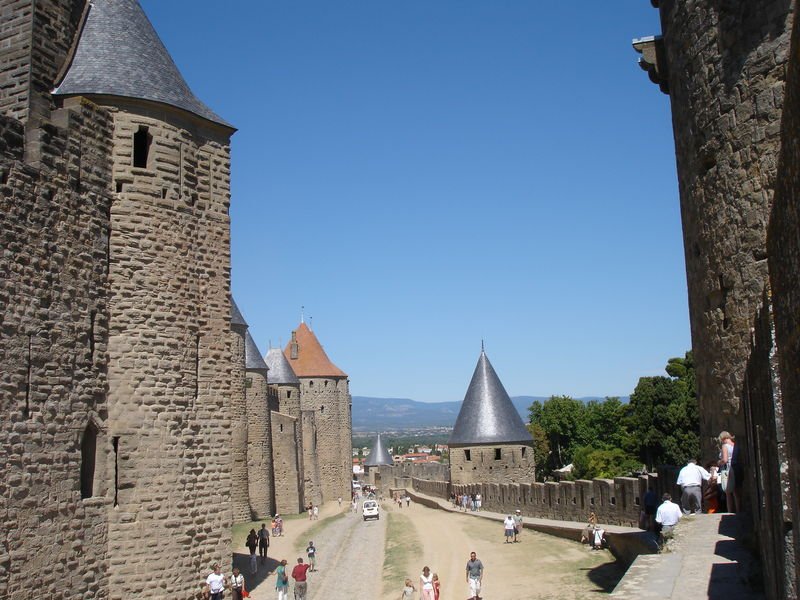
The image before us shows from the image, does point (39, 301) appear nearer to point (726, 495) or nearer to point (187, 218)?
point (187, 218)

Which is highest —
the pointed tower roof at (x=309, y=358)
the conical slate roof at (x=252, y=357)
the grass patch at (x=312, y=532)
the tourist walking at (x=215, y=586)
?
the pointed tower roof at (x=309, y=358)

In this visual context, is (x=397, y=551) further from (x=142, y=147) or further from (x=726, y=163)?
(x=726, y=163)

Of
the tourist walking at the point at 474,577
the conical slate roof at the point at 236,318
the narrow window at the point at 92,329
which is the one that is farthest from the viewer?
the conical slate roof at the point at 236,318

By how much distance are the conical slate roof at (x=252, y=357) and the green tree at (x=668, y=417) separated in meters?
17.8

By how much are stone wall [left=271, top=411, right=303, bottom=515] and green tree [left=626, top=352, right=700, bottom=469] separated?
53.3ft

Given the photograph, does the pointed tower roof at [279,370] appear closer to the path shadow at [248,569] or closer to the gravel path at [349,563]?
the gravel path at [349,563]

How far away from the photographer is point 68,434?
10469 millimetres

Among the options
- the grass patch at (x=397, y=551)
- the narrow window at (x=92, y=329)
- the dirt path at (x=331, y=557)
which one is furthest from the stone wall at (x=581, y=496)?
the narrow window at (x=92, y=329)

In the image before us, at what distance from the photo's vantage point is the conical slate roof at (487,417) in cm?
3953

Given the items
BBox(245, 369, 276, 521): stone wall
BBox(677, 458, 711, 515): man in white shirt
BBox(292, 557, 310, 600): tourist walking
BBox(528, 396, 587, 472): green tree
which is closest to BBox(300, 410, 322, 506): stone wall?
BBox(245, 369, 276, 521): stone wall

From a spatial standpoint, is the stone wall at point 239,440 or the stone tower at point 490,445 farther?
the stone tower at point 490,445

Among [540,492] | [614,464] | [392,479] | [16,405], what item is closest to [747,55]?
[16,405]

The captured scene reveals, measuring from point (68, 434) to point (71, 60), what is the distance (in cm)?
559

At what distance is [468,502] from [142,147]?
26169mm
